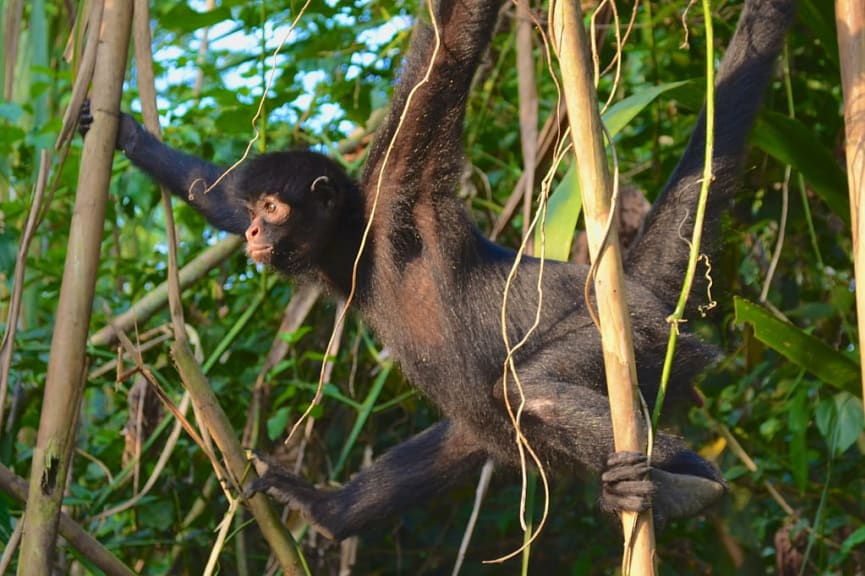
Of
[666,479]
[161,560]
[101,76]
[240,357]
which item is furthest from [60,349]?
[161,560]

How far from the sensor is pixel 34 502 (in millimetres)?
3703

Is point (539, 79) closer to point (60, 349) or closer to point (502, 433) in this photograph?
point (502, 433)

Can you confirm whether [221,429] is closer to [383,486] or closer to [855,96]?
[383,486]

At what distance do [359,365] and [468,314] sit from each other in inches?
108

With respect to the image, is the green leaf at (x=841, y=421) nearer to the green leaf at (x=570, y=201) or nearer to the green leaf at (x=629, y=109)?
the green leaf at (x=570, y=201)

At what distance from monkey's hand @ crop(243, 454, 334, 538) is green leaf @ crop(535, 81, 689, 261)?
79.3 inches

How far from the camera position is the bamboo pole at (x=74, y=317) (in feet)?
12.1

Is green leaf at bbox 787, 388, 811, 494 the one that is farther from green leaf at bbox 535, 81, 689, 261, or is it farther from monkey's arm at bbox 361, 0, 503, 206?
monkey's arm at bbox 361, 0, 503, 206

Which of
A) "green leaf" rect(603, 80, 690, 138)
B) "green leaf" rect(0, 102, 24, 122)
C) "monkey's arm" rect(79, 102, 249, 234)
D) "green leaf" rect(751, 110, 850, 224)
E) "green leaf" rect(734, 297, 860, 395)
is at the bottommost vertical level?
"green leaf" rect(734, 297, 860, 395)

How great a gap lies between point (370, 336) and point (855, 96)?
16.0 ft

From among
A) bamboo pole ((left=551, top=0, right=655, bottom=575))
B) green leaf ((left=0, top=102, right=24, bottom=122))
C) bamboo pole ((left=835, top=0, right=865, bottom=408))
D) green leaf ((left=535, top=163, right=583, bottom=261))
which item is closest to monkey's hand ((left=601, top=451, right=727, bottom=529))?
bamboo pole ((left=835, top=0, right=865, bottom=408))

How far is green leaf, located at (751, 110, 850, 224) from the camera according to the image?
212 inches

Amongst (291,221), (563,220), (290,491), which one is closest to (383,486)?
(290,491)

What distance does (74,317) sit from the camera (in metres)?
3.81
